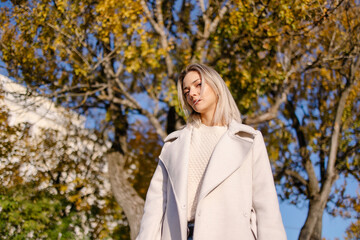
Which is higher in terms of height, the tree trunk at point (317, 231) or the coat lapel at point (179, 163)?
the coat lapel at point (179, 163)

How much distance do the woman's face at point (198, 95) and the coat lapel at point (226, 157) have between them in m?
0.19

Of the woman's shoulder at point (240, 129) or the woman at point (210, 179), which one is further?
the woman's shoulder at point (240, 129)

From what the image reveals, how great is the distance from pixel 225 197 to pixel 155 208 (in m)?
0.46

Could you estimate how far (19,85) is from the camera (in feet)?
27.3

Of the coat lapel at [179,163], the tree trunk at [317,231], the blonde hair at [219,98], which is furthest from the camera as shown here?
the tree trunk at [317,231]

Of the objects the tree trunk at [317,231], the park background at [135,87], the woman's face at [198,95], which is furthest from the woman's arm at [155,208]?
the tree trunk at [317,231]

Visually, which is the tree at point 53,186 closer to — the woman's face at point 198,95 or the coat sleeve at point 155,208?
the coat sleeve at point 155,208

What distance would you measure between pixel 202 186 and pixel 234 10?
662 cm

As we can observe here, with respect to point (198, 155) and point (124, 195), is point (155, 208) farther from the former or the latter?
point (124, 195)

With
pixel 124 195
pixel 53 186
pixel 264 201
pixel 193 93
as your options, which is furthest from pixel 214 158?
pixel 53 186

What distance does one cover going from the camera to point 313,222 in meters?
8.85

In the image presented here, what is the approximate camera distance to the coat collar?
2062 mm

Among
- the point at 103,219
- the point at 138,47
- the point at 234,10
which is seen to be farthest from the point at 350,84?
the point at 103,219

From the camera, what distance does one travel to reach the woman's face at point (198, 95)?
2.37 meters
